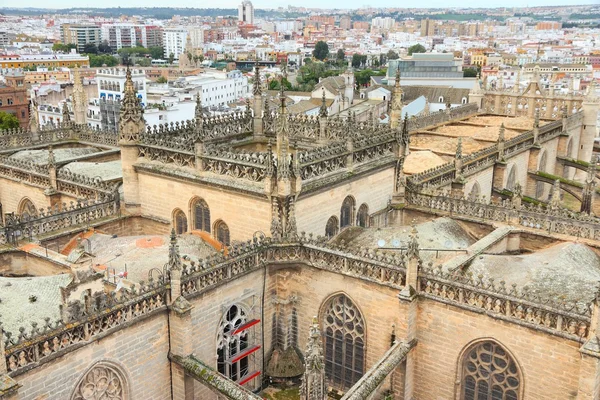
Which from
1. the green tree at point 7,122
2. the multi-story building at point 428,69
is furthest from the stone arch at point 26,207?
the multi-story building at point 428,69

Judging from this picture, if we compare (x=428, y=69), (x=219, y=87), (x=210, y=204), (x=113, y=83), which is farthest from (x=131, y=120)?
(x=428, y=69)

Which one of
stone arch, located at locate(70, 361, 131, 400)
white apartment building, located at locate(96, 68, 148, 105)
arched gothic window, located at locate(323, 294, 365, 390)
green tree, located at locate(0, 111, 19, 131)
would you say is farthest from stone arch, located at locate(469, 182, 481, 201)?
white apartment building, located at locate(96, 68, 148, 105)

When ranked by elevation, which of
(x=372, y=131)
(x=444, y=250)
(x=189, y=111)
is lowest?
(x=189, y=111)

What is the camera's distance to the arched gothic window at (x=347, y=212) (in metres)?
27.3

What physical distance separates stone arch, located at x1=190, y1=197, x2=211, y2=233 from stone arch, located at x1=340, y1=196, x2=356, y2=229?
5734 millimetres

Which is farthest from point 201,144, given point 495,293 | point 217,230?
point 495,293

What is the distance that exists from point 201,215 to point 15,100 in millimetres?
121548

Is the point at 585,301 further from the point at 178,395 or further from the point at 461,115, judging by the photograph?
the point at 461,115

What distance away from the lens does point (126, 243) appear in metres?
25.2

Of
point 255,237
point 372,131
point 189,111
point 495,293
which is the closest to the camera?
point 495,293

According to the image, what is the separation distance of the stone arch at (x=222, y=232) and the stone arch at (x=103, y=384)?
26.8 ft

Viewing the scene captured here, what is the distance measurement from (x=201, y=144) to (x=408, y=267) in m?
10.3

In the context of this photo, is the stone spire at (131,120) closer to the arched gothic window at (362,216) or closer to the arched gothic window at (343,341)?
the arched gothic window at (362,216)

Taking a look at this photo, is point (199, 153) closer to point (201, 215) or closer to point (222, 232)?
point (201, 215)
